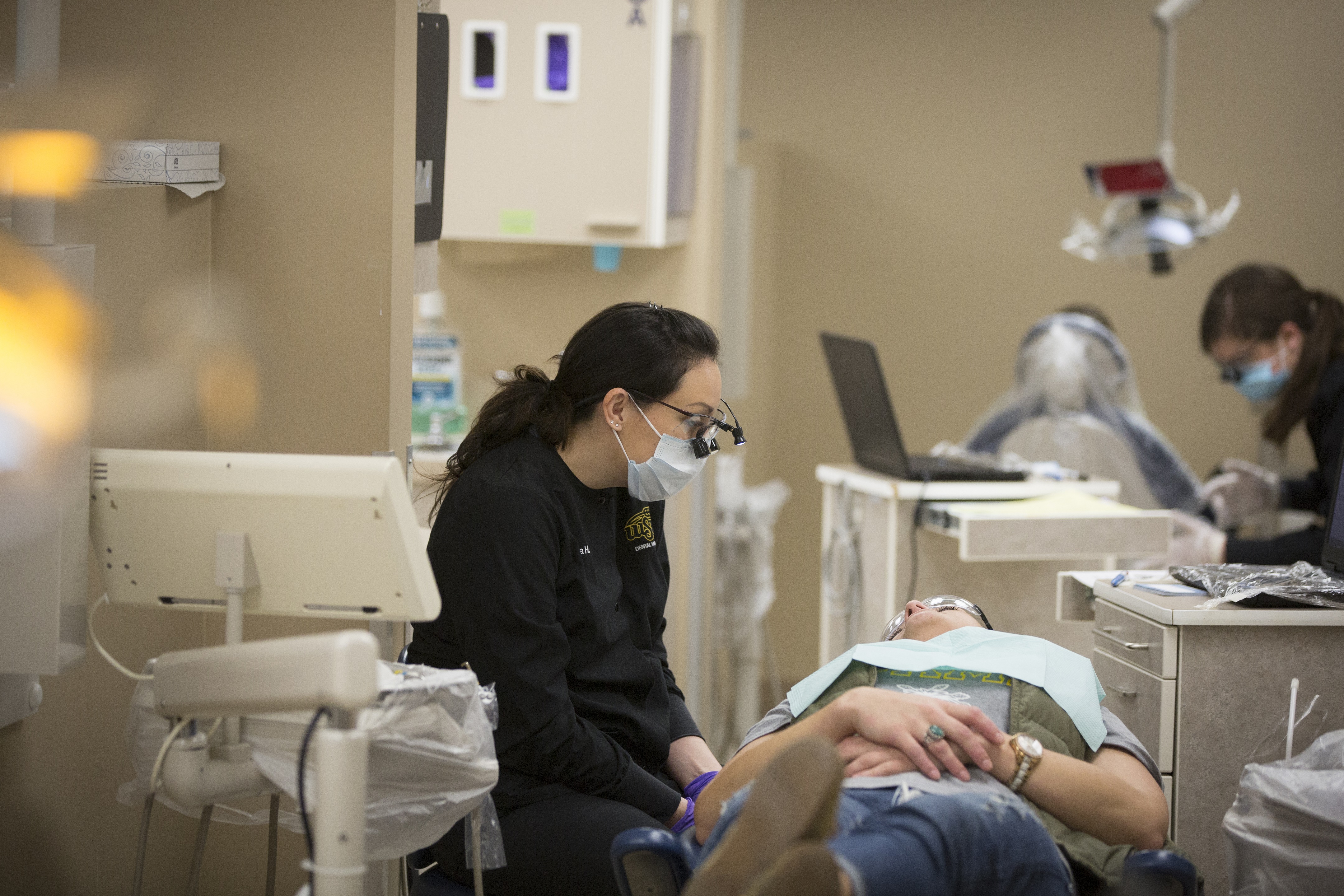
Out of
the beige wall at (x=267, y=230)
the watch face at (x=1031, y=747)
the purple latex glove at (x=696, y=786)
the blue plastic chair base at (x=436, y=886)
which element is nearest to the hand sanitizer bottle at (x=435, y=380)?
the beige wall at (x=267, y=230)

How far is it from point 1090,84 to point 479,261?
263 centimetres

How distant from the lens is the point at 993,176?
15.8 feet

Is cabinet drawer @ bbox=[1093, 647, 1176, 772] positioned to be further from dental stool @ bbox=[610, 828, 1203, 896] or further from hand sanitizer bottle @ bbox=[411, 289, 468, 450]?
hand sanitizer bottle @ bbox=[411, 289, 468, 450]

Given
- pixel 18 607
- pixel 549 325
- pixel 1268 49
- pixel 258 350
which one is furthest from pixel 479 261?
pixel 1268 49

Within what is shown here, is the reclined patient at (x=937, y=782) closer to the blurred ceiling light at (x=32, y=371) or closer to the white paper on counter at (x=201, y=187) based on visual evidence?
the blurred ceiling light at (x=32, y=371)

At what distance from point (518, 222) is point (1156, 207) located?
79.7 inches

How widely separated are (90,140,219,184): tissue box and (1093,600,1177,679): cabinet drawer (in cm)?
166

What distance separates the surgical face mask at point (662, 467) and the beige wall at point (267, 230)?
399 millimetres

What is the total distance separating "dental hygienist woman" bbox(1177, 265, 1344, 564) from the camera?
3.13m

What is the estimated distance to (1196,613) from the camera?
1949mm

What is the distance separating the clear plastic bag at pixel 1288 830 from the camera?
1590 millimetres

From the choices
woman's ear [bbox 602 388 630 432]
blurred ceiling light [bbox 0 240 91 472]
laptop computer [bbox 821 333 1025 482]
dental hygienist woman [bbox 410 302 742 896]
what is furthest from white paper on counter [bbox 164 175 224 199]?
laptop computer [bbox 821 333 1025 482]

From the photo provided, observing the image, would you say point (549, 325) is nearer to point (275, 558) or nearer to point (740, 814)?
point (275, 558)

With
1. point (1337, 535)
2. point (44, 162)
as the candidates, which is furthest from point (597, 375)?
point (1337, 535)
